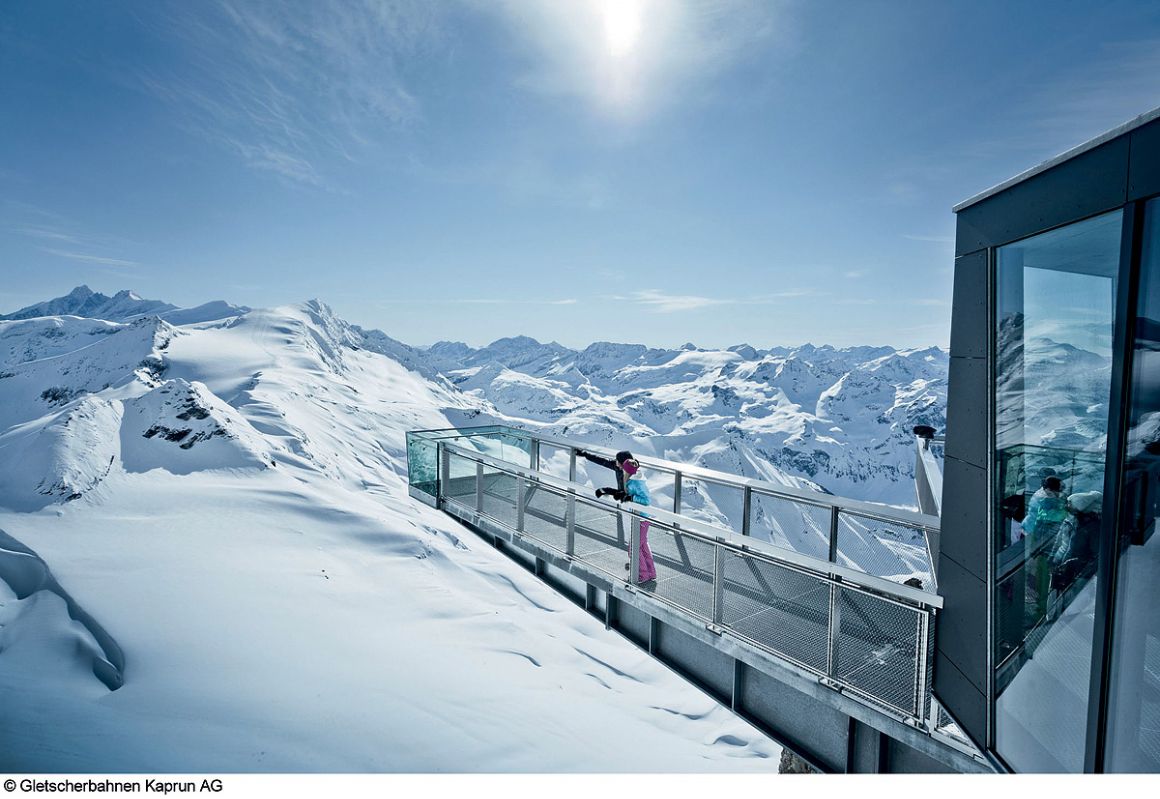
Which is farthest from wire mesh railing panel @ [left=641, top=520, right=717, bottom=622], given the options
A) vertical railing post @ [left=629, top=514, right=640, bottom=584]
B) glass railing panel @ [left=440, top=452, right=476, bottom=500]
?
glass railing panel @ [left=440, top=452, right=476, bottom=500]

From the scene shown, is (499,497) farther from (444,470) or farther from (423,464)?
(423,464)

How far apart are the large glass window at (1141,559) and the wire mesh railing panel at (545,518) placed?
5794 millimetres

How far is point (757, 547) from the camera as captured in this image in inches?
230

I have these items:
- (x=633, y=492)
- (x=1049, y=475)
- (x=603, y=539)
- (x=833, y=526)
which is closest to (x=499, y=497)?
(x=603, y=539)

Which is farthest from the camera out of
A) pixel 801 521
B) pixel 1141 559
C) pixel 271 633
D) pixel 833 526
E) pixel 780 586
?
pixel 271 633

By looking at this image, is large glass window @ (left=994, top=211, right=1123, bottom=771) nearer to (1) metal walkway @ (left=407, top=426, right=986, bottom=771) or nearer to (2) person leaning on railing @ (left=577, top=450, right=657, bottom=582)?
(1) metal walkway @ (left=407, top=426, right=986, bottom=771)

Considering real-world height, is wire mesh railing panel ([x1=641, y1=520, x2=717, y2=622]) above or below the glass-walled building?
below

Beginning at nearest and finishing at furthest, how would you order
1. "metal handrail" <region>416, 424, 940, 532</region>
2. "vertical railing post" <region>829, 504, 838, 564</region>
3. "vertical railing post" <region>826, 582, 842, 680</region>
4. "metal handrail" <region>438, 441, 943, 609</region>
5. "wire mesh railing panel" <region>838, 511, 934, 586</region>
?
"metal handrail" <region>438, 441, 943, 609</region> → "vertical railing post" <region>826, 582, 842, 680</region> → "metal handrail" <region>416, 424, 940, 532</region> → "vertical railing post" <region>829, 504, 838, 564</region> → "wire mesh railing panel" <region>838, 511, 934, 586</region>

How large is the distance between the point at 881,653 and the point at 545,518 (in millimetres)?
5204

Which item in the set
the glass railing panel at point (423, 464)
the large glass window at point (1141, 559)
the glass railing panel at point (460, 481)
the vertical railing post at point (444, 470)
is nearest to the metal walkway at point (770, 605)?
the glass railing panel at point (460, 481)

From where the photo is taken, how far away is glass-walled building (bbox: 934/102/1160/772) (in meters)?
3.08

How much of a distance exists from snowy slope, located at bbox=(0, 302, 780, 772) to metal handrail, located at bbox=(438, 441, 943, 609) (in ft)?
54.0
